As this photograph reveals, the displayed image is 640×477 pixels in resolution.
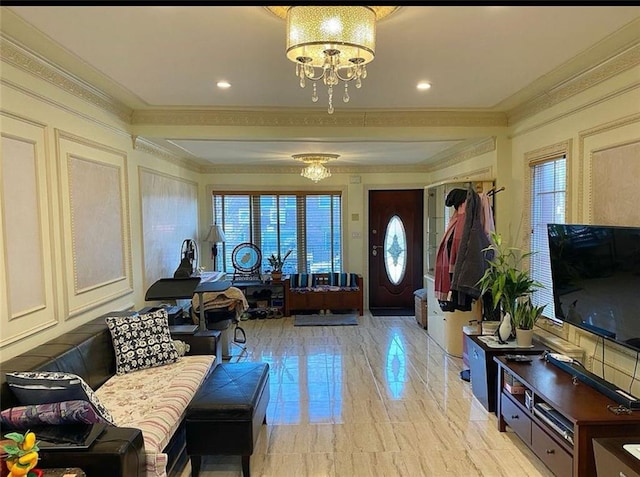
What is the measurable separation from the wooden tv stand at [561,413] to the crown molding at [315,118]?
231 centimetres

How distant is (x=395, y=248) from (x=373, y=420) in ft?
14.7

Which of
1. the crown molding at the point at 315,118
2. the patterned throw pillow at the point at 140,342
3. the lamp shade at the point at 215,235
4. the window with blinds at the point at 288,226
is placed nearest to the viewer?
the patterned throw pillow at the point at 140,342

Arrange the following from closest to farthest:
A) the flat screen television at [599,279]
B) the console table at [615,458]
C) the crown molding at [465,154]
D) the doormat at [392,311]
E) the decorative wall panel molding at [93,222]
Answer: the console table at [615,458]
the flat screen television at [599,279]
the decorative wall panel molding at [93,222]
the crown molding at [465,154]
the doormat at [392,311]

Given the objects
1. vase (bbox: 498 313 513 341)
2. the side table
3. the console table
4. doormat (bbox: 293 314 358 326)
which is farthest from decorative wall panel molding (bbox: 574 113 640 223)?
doormat (bbox: 293 314 358 326)

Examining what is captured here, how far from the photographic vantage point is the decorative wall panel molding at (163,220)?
455 centimetres

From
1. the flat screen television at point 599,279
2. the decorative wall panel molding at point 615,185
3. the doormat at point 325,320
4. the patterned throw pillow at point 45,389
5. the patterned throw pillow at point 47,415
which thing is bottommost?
the doormat at point 325,320

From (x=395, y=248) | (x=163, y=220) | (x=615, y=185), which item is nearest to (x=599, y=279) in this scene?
(x=615, y=185)

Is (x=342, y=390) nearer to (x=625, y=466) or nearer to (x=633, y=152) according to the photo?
(x=625, y=466)

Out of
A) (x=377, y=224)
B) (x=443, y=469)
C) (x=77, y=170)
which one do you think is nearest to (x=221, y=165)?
(x=377, y=224)

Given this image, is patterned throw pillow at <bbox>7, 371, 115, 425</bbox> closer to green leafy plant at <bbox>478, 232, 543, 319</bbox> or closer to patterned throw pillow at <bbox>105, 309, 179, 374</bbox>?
patterned throw pillow at <bbox>105, 309, 179, 374</bbox>

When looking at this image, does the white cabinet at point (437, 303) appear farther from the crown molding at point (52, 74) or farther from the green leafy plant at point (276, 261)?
the crown molding at point (52, 74)

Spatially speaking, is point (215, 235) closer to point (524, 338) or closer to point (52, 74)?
point (52, 74)

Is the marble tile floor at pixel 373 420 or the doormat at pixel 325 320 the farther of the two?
the doormat at pixel 325 320

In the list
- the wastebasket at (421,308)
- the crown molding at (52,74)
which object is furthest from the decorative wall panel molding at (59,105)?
the wastebasket at (421,308)
